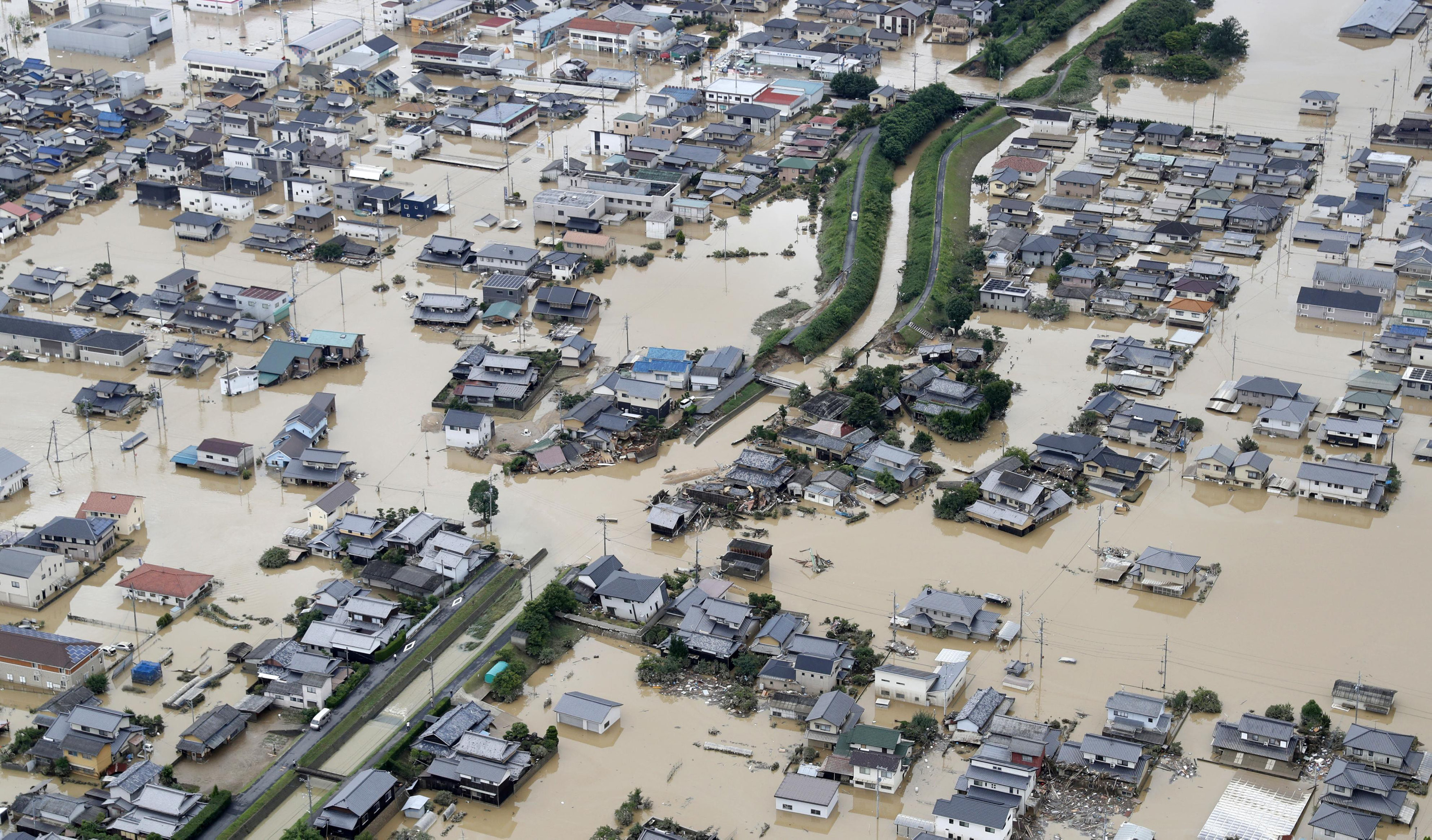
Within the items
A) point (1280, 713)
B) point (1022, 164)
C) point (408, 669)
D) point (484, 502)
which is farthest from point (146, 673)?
point (1022, 164)

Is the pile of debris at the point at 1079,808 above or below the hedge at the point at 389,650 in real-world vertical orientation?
below

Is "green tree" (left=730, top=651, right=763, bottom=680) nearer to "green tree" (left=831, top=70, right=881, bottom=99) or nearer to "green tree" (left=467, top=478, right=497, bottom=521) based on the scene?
"green tree" (left=467, top=478, right=497, bottom=521)

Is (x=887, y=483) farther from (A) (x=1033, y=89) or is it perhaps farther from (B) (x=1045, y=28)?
(B) (x=1045, y=28)

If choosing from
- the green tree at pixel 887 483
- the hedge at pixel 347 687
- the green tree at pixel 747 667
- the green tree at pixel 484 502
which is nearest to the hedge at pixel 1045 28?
the green tree at pixel 887 483

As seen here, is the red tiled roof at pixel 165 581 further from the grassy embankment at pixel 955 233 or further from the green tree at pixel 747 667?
the grassy embankment at pixel 955 233

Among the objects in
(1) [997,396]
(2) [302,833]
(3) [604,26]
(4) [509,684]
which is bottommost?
(4) [509,684]

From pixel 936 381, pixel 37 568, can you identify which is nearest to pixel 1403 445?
pixel 936 381
